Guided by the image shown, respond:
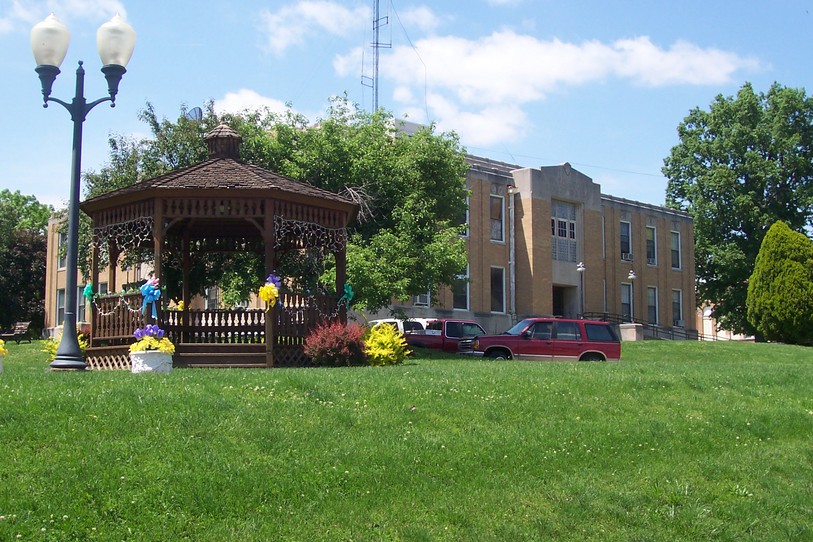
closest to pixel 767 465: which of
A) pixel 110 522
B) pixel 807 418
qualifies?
pixel 807 418

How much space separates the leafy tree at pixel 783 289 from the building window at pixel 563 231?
889 cm

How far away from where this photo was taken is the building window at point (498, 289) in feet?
143

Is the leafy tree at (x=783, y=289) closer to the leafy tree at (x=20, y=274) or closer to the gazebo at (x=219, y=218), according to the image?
the gazebo at (x=219, y=218)

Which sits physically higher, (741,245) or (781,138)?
(781,138)

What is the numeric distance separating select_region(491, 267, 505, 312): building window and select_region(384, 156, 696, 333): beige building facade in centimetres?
5

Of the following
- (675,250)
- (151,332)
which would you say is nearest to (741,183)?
(675,250)

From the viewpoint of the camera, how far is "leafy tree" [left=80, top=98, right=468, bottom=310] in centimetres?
2619

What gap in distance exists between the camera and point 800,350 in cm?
3575

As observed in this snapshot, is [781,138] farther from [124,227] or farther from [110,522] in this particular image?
[110,522]

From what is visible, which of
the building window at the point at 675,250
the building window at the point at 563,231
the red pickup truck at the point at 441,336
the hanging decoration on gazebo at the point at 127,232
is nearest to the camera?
the hanging decoration on gazebo at the point at 127,232

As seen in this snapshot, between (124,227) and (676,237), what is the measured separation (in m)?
40.3

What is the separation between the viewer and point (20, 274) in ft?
172

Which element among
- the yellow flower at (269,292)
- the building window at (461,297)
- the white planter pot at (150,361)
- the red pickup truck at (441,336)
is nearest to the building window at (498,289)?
the building window at (461,297)

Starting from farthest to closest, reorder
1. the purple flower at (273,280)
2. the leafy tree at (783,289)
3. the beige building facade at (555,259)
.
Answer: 1. the beige building facade at (555,259)
2. the leafy tree at (783,289)
3. the purple flower at (273,280)
